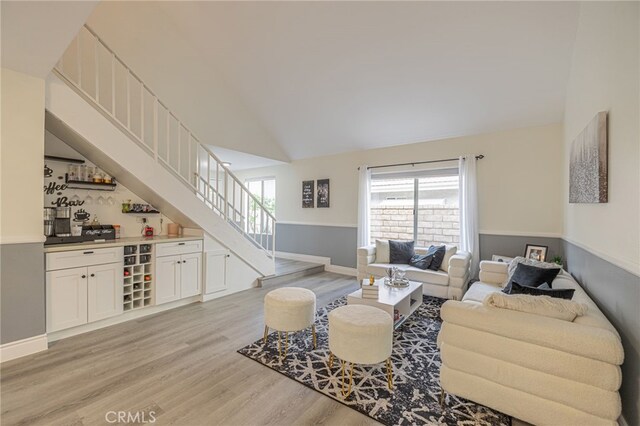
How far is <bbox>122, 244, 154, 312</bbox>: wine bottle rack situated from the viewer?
3289mm

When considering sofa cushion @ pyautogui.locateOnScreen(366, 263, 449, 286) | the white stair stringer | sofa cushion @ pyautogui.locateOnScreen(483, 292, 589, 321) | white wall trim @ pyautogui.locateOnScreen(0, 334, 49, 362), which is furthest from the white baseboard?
white wall trim @ pyautogui.locateOnScreen(0, 334, 49, 362)

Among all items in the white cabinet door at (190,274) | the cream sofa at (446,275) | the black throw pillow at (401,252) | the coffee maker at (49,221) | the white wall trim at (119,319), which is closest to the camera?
the white wall trim at (119,319)

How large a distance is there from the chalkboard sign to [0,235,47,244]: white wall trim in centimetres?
451

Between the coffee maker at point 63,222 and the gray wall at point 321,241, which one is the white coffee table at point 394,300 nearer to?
the gray wall at point 321,241

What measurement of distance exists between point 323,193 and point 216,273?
116 inches

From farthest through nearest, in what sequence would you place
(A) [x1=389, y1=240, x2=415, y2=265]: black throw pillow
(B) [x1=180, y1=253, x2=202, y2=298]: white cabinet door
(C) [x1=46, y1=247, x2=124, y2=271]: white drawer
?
(A) [x1=389, y1=240, x2=415, y2=265]: black throw pillow → (B) [x1=180, y1=253, x2=202, y2=298]: white cabinet door → (C) [x1=46, y1=247, x2=124, y2=271]: white drawer

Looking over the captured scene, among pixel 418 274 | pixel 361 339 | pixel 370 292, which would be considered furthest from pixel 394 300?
pixel 418 274

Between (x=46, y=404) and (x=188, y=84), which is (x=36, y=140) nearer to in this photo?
(x=46, y=404)

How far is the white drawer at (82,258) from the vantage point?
2686 mm

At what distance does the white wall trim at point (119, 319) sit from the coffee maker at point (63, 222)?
0.99 metres

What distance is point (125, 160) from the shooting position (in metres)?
3.08

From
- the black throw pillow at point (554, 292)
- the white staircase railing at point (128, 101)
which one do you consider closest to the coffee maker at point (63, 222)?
the white staircase railing at point (128, 101)

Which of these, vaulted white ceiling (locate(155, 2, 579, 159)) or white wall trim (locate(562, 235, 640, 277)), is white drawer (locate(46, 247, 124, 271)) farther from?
white wall trim (locate(562, 235, 640, 277))

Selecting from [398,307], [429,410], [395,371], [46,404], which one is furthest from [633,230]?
[46,404]
